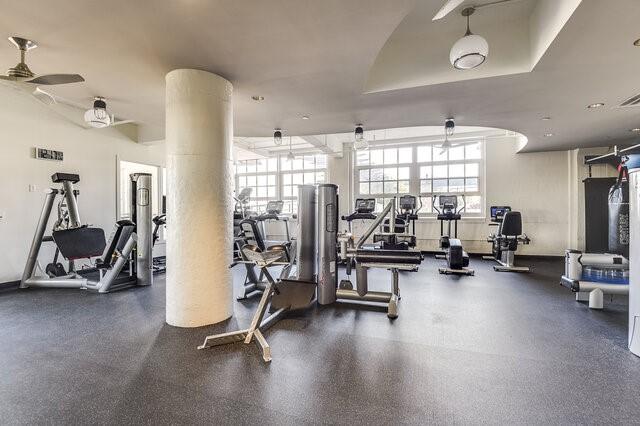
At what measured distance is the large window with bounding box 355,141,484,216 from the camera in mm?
8414

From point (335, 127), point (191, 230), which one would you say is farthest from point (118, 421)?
point (335, 127)

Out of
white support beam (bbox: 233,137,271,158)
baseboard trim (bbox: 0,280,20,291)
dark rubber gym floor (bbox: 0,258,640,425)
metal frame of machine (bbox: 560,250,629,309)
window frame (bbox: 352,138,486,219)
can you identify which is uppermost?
white support beam (bbox: 233,137,271,158)

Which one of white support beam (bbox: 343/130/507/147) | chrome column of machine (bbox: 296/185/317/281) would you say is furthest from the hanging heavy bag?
white support beam (bbox: 343/130/507/147)

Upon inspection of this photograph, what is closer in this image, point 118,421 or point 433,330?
point 118,421

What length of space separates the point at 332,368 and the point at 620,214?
12.3 feet

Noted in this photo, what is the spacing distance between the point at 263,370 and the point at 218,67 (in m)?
2.97

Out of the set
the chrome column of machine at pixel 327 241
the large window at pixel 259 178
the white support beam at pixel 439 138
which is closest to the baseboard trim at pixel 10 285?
the chrome column of machine at pixel 327 241

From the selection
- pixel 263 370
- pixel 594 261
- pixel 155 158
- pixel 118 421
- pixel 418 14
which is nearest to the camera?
pixel 118 421

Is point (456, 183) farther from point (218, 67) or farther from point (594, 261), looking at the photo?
point (218, 67)

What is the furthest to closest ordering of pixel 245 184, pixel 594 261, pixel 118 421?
pixel 245 184, pixel 594 261, pixel 118 421

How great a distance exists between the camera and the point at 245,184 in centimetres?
1123

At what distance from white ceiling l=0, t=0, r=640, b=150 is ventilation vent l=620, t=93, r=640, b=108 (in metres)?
0.13

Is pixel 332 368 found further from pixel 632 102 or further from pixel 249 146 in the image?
pixel 249 146

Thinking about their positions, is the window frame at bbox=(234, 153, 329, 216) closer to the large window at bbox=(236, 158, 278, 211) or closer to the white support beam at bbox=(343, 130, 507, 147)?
the large window at bbox=(236, 158, 278, 211)
